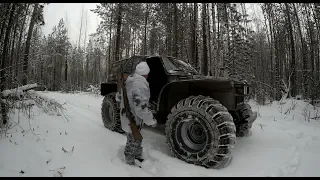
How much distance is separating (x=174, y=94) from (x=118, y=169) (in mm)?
1804

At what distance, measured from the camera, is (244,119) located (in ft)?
15.4

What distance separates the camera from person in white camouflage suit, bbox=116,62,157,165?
3365mm

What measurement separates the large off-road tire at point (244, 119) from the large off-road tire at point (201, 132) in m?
1.43

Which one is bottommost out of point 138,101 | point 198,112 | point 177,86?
point 198,112

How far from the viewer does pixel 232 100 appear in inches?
143

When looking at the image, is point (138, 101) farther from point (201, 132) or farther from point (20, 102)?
point (20, 102)

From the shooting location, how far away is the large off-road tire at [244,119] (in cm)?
466

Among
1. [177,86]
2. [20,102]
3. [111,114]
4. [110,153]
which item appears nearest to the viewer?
[110,153]

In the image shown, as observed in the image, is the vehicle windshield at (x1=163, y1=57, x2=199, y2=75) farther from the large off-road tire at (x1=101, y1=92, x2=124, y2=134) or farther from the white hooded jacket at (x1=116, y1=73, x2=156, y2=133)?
the large off-road tire at (x1=101, y1=92, x2=124, y2=134)

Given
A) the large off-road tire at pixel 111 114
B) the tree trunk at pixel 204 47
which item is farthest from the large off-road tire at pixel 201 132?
the tree trunk at pixel 204 47

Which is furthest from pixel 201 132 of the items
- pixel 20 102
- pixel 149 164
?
pixel 20 102

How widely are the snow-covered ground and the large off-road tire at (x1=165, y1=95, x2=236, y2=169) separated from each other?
0.19 m

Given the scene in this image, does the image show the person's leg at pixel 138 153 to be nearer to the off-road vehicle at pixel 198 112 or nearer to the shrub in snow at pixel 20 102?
the off-road vehicle at pixel 198 112

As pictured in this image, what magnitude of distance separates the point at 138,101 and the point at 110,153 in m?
1.21
